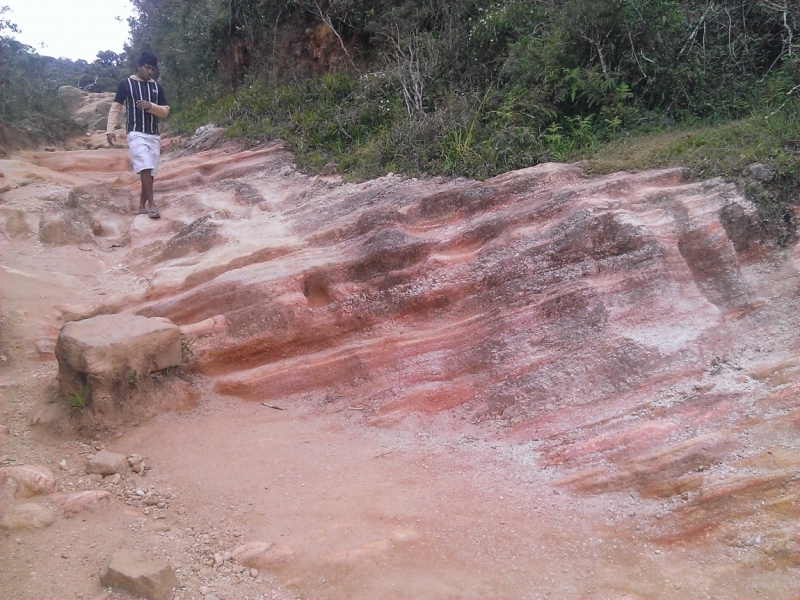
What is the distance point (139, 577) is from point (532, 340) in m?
2.32

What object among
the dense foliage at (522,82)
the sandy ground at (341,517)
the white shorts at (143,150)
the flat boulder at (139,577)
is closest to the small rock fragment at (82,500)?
the sandy ground at (341,517)

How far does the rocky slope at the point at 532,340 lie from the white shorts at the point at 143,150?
1173mm

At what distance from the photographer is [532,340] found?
3.89 meters

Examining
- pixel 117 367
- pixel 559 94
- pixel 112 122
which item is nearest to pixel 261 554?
pixel 117 367

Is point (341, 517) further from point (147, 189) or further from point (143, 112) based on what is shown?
point (143, 112)

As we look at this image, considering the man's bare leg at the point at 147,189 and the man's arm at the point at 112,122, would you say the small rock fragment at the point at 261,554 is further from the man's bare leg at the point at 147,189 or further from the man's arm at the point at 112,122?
the man's arm at the point at 112,122

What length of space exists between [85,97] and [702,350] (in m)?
15.1

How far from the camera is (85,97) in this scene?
49.9 ft

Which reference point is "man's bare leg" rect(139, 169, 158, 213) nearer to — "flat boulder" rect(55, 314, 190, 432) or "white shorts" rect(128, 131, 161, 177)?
"white shorts" rect(128, 131, 161, 177)

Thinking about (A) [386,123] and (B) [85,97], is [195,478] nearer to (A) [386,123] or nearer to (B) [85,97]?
(A) [386,123]

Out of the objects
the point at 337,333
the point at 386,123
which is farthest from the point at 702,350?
the point at 386,123

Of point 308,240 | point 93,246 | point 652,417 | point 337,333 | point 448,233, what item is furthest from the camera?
point 93,246

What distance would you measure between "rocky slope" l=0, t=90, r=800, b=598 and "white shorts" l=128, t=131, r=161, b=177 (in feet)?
3.85

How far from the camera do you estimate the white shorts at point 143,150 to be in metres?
6.25
